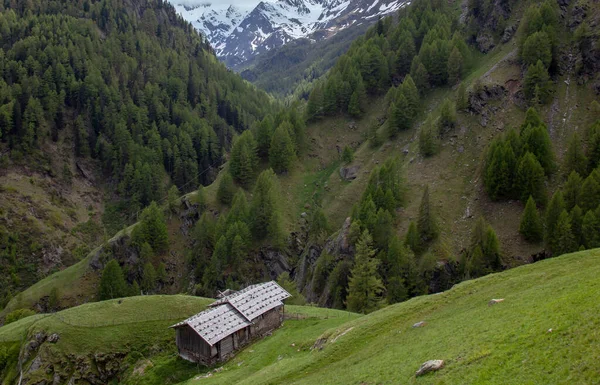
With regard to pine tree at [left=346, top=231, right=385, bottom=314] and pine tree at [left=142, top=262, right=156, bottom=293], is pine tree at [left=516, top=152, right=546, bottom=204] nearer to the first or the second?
pine tree at [left=346, top=231, right=385, bottom=314]

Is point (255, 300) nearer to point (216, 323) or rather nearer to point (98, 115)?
point (216, 323)

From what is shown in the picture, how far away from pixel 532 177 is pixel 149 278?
86600 mm

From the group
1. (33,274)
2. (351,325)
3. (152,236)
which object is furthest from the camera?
(33,274)

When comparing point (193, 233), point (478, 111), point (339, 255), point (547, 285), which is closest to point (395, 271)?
point (339, 255)

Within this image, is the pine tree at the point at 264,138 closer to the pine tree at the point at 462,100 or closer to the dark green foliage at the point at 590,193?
the pine tree at the point at 462,100

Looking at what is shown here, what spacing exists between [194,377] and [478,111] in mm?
86132

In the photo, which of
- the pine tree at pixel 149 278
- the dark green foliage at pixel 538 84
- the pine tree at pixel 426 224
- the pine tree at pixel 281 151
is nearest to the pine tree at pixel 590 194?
the pine tree at pixel 426 224

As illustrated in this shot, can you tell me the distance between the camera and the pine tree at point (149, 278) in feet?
333

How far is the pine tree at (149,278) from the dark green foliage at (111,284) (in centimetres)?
724

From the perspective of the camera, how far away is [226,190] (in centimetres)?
11656

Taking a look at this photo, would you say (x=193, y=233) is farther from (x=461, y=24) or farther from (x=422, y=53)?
(x=461, y=24)

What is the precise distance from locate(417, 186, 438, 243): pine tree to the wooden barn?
34.1m

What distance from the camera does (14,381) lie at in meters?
49.8

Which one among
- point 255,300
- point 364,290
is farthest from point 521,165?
point 255,300
